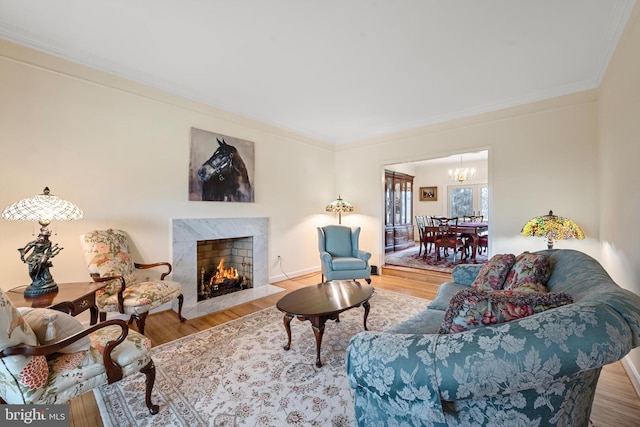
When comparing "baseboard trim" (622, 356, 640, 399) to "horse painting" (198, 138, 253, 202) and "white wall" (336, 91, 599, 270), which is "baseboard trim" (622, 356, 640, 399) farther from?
"horse painting" (198, 138, 253, 202)

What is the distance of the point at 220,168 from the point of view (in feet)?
12.8

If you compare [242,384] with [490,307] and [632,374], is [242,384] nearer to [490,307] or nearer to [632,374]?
[490,307]

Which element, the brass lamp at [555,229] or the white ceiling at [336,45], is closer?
the white ceiling at [336,45]

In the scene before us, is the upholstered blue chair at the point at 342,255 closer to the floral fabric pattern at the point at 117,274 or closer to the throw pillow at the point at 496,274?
the throw pillow at the point at 496,274

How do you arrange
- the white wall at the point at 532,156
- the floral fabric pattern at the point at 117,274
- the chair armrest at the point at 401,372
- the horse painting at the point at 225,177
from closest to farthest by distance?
1. the chair armrest at the point at 401,372
2. the floral fabric pattern at the point at 117,274
3. the white wall at the point at 532,156
4. the horse painting at the point at 225,177

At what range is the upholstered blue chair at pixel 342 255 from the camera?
4.00 m

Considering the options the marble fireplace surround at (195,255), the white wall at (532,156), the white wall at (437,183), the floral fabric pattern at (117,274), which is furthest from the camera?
the white wall at (437,183)

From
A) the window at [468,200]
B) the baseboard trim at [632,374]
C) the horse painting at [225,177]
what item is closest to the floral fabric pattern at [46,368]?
the horse painting at [225,177]

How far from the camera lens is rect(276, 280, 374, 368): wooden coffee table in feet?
7.24

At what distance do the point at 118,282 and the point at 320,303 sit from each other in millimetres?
1977

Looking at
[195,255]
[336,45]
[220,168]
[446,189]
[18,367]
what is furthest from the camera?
[446,189]

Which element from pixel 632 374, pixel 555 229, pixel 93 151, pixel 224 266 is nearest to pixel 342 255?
pixel 224 266

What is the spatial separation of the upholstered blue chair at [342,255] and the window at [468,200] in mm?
5381

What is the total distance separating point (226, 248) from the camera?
4.54m
